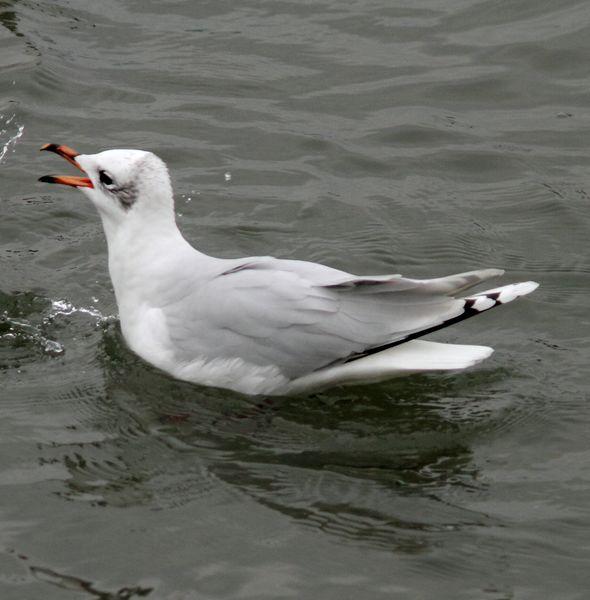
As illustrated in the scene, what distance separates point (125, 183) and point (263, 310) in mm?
1034

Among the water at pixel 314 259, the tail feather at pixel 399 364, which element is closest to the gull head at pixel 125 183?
the water at pixel 314 259

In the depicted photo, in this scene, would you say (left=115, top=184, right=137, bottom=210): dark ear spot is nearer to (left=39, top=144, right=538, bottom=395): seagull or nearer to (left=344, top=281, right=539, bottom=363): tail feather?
(left=39, top=144, right=538, bottom=395): seagull

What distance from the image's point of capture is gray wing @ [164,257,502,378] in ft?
20.3

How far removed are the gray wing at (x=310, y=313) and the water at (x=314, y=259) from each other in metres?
0.33

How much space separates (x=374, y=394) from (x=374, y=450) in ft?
2.15

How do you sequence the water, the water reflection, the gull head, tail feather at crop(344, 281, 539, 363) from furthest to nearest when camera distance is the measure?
Result: the gull head → tail feather at crop(344, 281, 539, 363) → the water reflection → the water

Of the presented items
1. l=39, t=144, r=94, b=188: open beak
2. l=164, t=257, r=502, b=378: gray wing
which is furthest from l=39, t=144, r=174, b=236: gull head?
l=164, t=257, r=502, b=378: gray wing

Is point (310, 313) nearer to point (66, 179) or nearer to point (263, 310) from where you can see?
point (263, 310)

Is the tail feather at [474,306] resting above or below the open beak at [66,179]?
below

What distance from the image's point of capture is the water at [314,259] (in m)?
5.24

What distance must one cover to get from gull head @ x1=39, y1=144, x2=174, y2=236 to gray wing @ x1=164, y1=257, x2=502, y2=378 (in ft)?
2.07

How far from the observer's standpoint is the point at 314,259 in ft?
25.9

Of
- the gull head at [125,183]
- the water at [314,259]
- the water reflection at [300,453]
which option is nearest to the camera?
the water at [314,259]

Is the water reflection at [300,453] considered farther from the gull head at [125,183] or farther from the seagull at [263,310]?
the gull head at [125,183]
